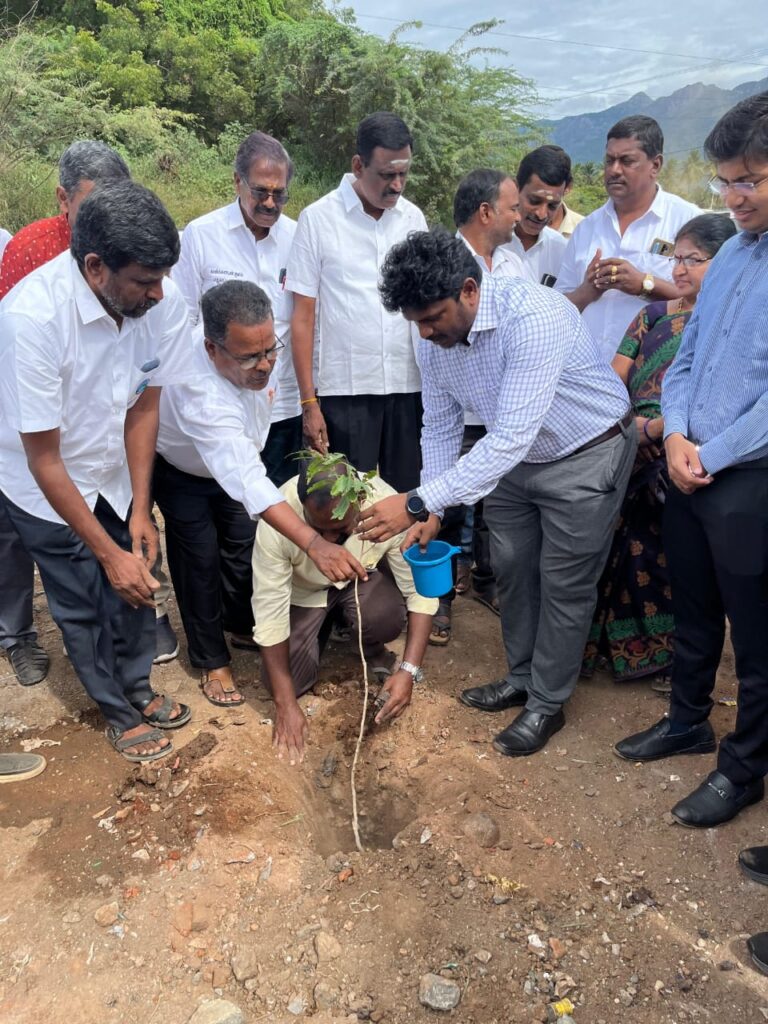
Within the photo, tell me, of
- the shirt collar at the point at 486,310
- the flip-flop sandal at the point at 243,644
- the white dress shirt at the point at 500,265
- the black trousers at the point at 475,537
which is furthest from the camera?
the black trousers at the point at 475,537

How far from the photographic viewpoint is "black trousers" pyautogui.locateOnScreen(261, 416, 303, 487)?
4000 mm

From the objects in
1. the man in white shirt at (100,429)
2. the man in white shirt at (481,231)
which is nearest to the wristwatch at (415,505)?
the man in white shirt at (481,231)

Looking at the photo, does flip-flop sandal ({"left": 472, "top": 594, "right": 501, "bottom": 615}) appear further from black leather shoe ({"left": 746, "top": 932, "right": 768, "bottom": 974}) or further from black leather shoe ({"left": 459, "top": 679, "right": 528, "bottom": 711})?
black leather shoe ({"left": 746, "top": 932, "right": 768, "bottom": 974})

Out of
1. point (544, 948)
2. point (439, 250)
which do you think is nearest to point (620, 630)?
point (544, 948)

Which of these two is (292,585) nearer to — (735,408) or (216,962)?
(216,962)

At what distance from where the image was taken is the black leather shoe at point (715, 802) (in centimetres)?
252

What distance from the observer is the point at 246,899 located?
2354 mm

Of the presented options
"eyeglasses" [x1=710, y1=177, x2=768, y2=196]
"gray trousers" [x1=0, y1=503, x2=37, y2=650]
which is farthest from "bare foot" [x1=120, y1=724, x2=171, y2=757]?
"eyeglasses" [x1=710, y1=177, x2=768, y2=196]

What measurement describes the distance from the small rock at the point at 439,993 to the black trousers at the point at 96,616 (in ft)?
5.13

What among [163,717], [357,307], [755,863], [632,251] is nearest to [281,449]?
[357,307]

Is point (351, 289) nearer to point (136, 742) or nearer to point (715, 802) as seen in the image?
point (136, 742)

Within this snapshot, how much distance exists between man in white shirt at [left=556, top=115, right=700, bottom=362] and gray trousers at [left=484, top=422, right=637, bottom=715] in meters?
0.92

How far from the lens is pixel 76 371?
2480 mm

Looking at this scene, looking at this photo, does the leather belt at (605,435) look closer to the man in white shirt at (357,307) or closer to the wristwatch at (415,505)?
the wristwatch at (415,505)
